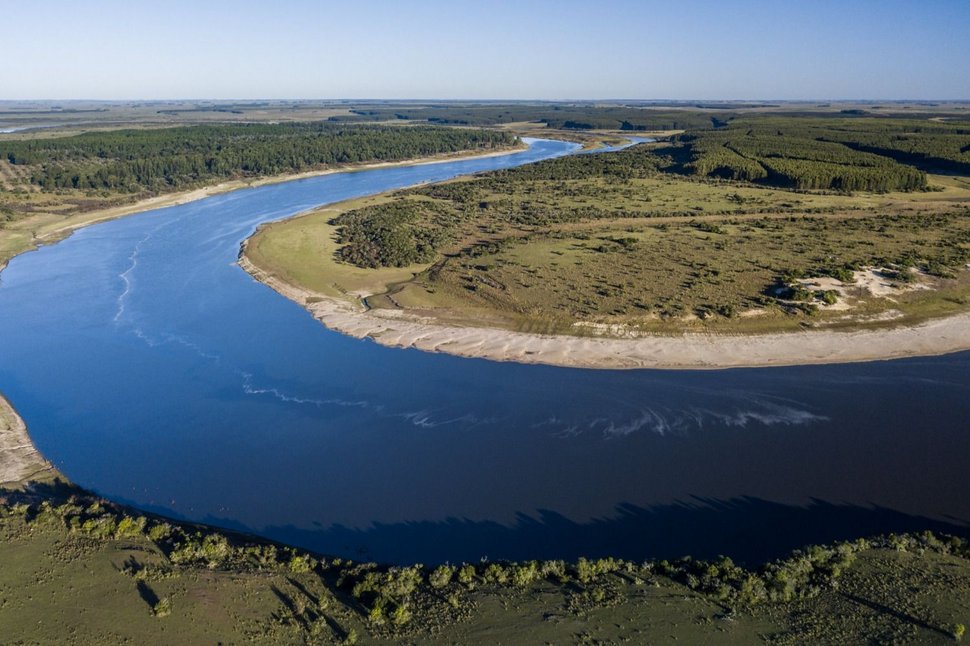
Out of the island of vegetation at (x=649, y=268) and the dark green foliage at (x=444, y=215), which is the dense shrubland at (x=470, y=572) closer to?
the island of vegetation at (x=649, y=268)

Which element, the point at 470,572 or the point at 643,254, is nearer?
the point at 470,572

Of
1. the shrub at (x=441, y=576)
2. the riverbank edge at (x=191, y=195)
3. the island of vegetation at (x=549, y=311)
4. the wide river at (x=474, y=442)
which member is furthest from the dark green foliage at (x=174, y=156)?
the shrub at (x=441, y=576)

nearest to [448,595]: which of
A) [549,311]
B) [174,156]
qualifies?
[549,311]

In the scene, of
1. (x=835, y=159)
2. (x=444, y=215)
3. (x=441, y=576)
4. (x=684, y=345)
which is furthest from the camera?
(x=835, y=159)

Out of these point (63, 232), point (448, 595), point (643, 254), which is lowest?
point (448, 595)

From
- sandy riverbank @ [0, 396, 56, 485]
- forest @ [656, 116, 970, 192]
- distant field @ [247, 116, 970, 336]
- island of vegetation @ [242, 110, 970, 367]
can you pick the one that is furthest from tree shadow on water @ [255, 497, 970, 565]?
forest @ [656, 116, 970, 192]

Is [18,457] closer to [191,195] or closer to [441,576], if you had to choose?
[441,576]
